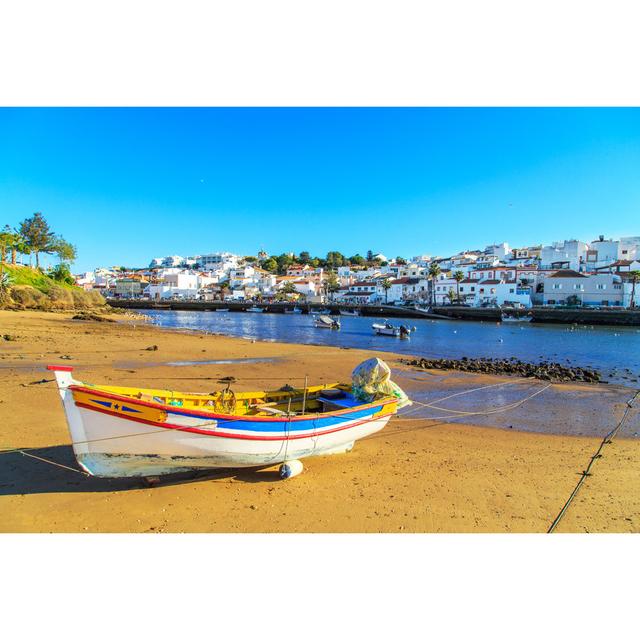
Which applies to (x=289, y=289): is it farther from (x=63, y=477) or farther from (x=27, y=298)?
(x=63, y=477)

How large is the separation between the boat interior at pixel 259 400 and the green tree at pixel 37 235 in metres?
60.9

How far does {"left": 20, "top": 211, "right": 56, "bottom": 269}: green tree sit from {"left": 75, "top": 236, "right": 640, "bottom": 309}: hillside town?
46.5m

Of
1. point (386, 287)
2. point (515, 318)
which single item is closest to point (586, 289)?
point (515, 318)

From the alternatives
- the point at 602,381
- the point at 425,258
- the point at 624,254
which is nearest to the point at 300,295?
the point at 425,258

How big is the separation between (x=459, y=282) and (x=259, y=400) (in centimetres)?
A: 7669

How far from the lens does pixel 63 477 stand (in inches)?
246

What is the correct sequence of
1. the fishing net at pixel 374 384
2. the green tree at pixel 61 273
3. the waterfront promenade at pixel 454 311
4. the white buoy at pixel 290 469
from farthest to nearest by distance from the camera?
1. the green tree at pixel 61 273
2. the waterfront promenade at pixel 454 311
3. the fishing net at pixel 374 384
4. the white buoy at pixel 290 469

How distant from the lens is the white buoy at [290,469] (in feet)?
21.6

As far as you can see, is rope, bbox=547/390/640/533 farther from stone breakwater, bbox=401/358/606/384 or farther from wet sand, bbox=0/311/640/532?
stone breakwater, bbox=401/358/606/384

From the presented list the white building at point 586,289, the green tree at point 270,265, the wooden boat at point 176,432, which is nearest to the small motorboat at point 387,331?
the wooden boat at point 176,432

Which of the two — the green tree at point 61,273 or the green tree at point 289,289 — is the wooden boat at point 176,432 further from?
the green tree at point 289,289

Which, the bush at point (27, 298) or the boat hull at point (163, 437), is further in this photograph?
the bush at point (27, 298)

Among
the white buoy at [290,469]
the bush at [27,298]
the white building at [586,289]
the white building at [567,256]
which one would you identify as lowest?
the white buoy at [290,469]

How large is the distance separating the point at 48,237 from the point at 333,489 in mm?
65727
